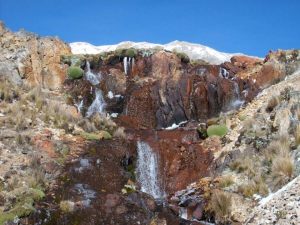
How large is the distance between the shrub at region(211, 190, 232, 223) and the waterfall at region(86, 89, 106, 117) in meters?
11.8

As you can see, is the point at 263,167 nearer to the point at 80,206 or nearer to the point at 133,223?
the point at 133,223

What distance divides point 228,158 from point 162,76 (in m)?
10.4

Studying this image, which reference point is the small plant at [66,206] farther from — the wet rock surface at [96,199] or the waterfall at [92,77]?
the waterfall at [92,77]

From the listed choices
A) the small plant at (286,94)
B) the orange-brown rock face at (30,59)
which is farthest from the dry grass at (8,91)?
the small plant at (286,94)

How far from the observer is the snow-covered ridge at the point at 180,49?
6773cm

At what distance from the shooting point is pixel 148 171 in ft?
57.4

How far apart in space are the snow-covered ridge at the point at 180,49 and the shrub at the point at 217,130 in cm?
4499

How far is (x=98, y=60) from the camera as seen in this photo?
27.2 m

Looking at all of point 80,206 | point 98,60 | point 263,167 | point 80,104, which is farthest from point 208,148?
point 98,60

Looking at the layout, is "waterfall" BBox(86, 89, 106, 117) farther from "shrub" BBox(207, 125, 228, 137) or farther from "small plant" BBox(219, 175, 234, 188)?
"small plant" BBox(219, 175, 234, 188)

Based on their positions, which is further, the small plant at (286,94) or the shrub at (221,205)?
the small plant at (286,94)

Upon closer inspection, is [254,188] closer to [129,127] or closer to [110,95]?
[129,127]

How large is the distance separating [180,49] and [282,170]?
62.5 meters

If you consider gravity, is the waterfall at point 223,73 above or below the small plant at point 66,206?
above
